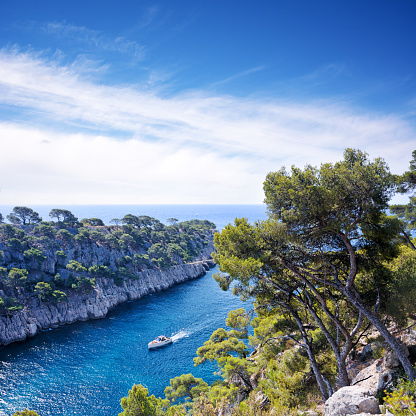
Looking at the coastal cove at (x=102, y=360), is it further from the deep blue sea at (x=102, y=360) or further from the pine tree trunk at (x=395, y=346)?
the pine tree trunk at (x=395, y=346)

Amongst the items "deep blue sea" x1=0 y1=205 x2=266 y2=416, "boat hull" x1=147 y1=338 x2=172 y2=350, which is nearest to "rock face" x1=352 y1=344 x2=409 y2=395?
"deep blue sea" x1=0 y1=205 x2=266 y2=416

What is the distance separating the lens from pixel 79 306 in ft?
139

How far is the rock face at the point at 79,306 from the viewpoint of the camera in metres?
35.1

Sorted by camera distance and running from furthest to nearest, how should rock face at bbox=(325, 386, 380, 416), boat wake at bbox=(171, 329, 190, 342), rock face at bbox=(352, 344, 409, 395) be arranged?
1. boat wake at bbox=(171, 329, 190, 342)
2. rock face at bbox=(352, 344, 409, 395)
3. rock face at bbox=(325, 386, 380, 416)

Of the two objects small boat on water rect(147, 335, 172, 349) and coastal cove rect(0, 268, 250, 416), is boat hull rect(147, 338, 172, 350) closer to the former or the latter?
small boat on water rect(147, 335, 172, 349)

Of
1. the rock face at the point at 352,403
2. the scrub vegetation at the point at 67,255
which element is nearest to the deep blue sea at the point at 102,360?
the scrub vegetation at the point at 67,255

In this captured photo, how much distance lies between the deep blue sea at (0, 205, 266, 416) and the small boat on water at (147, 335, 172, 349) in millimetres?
740

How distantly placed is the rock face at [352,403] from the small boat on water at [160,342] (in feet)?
97.7

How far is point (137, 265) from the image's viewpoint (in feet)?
197

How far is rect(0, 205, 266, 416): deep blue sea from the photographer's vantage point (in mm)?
23625

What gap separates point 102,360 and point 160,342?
7.20 m

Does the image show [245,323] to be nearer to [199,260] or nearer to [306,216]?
[306,216]

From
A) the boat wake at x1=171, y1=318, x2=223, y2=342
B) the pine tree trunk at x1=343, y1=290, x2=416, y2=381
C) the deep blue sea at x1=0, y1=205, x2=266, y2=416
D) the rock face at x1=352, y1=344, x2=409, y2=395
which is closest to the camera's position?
the pine tree trunk at x1=343, y1=290, x2=416, y2=381

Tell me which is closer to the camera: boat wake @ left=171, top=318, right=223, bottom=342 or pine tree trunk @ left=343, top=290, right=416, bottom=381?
pine tree trunk @ left=343, top=290, right=416, bottom=381
